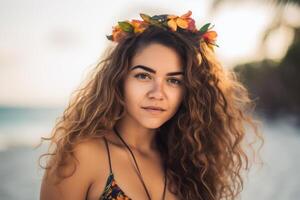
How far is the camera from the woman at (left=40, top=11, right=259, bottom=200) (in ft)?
8.32

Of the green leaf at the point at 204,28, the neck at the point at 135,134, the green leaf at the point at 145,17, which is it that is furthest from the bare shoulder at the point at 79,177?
the green leaf at the point at 204,28

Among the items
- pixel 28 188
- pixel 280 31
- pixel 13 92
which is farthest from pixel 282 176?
pixel 13 92

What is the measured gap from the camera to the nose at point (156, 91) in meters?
2.62

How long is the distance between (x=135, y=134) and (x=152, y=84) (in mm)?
394

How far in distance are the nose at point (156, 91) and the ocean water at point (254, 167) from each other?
1167 mm

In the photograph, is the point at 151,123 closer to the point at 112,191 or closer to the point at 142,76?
the point at 142,76

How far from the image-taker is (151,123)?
2.69 m

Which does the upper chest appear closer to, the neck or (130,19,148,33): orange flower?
the neck

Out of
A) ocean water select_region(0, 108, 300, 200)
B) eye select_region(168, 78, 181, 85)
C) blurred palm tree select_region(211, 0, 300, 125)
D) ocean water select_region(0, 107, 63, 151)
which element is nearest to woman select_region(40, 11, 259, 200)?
eye select_region(168, 78, 181, 85)

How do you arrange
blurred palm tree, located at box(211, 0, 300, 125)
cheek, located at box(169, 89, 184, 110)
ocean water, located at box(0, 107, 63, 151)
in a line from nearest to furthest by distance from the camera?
cheek, located at box(169, 89, 184, 110) → blurred palm tree, located at box(211, 0, 300, 125) → ocean water, located at box(0, 107, 63, 151)

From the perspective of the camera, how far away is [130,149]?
9.31 ft

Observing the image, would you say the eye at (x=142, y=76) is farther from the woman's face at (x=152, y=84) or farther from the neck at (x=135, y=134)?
the neck at (x=135, y=134)

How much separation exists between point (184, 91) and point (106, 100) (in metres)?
0.46

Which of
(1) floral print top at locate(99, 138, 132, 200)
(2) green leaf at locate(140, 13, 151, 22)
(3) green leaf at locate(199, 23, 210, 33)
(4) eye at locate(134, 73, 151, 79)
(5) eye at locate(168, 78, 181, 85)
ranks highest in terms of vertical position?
(2) green leaf at locate(140, 13, 151, 22)
